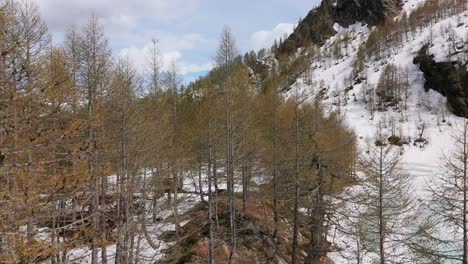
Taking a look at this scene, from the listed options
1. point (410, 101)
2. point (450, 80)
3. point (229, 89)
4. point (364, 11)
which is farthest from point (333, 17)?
point (229, 89)

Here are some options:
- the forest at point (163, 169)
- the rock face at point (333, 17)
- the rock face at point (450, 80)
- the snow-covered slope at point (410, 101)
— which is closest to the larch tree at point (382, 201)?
the forest at point (163, 169)

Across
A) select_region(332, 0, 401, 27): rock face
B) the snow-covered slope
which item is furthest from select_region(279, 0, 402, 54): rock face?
the snow-covered slope

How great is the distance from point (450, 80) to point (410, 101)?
7478 mm

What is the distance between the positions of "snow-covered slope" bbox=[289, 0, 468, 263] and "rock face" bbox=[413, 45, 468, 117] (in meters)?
1.24

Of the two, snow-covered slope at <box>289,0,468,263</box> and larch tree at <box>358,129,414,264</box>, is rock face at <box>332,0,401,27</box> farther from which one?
larch tree at <box>358,129,414,264</box>

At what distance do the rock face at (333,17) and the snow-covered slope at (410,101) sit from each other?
67.1 feet

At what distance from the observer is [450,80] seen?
62594 millimetres

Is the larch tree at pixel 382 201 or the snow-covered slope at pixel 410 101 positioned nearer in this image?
the larch tree at pixel 382 201

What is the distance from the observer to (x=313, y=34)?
4779 inches

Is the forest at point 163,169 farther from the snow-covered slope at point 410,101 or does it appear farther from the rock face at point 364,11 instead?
the rock face at point 364,11

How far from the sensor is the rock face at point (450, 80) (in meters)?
60.8

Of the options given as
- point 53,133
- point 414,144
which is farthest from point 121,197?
point 414,144

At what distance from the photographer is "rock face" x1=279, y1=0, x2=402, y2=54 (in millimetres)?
110750

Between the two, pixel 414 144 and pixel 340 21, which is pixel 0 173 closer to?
A: pixel 414 144
